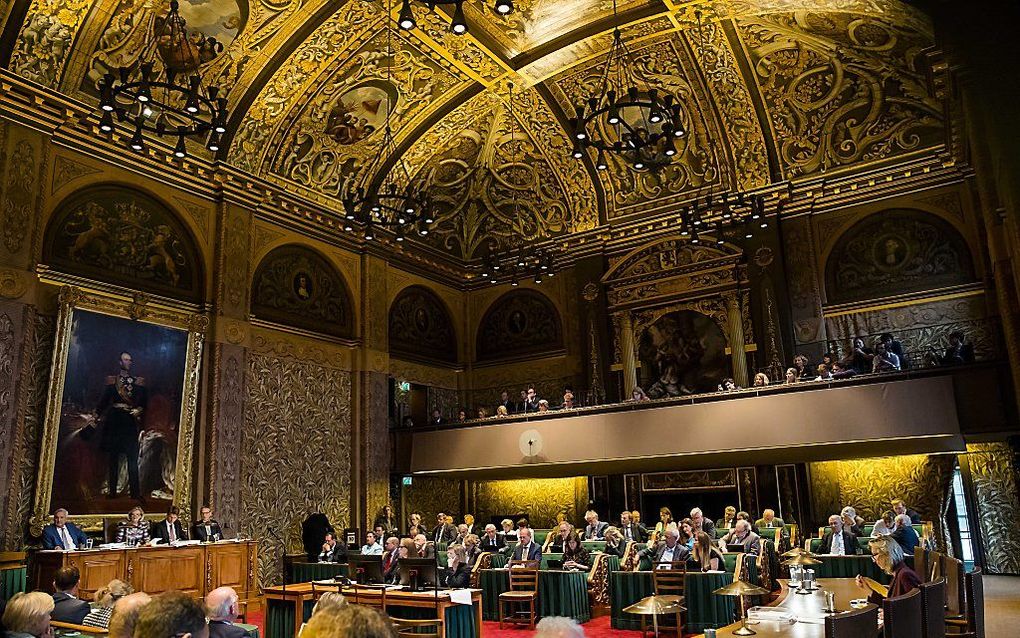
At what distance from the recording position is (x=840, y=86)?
15117 millimetres

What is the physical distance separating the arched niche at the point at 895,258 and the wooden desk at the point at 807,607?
9.75m

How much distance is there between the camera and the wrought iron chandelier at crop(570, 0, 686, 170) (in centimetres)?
1152

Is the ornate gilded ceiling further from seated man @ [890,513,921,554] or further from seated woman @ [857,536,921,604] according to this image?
seated woman @ [857,536,921,604]

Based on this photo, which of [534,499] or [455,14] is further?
[534,499]

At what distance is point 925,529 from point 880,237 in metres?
6.64

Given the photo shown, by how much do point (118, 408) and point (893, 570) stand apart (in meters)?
11.5

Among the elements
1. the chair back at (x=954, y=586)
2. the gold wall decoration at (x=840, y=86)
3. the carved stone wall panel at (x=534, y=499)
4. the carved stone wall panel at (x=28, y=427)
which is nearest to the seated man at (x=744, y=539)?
the chair back at (x=954, y=586)

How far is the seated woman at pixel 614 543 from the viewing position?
1164 centimetres

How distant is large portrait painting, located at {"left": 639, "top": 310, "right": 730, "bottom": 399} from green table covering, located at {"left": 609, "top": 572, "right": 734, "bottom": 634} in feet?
25.0

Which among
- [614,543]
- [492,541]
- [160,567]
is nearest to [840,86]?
[614,543]

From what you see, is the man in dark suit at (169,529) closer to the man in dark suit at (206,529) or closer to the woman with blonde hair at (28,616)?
the man in dark suit at (206,529)

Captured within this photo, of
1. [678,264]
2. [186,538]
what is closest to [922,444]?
[678,264]

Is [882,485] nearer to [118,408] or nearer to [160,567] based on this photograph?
[160,567]

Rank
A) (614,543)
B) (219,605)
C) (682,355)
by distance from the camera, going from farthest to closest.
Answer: (682,355) < (614,543) < (219,605)
